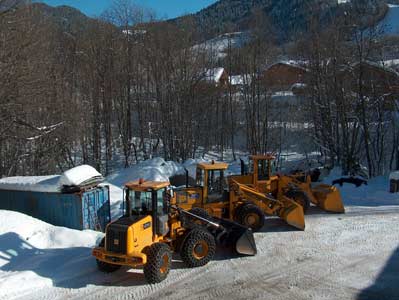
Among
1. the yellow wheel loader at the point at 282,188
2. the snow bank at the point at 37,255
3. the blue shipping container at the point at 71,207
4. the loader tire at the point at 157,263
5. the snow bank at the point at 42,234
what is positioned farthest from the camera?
the yellow wheel loader at the point at 282,188

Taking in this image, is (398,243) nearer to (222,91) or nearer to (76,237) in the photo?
(76,237)

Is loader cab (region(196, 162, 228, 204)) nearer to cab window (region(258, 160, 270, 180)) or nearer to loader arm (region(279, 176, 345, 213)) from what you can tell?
cab window (region(258, 160, 270, 180))

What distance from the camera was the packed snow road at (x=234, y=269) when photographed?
9.45m

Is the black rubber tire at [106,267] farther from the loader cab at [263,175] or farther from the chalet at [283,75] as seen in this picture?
the chalet at [283,75]

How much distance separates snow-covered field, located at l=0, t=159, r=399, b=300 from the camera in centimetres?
945

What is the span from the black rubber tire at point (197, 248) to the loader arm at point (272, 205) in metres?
3.33

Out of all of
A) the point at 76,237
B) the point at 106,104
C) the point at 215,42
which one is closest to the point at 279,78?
the point at 215,42

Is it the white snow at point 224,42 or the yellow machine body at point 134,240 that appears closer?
the yellow machine body at point 134,240

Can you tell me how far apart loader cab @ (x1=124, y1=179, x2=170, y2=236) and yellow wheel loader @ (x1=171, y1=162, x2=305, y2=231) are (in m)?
2.99

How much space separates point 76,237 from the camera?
41.9ft

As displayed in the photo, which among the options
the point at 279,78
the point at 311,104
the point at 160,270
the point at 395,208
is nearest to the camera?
the point at 160,270

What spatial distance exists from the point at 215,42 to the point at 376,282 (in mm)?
31648

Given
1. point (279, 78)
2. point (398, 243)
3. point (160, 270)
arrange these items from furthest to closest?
point (279, 78) → point (398, 243) → point (160, 270)

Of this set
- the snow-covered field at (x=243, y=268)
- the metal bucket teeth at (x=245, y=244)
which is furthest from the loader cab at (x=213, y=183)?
the metal bucket teeth at (x=245, y=244)
